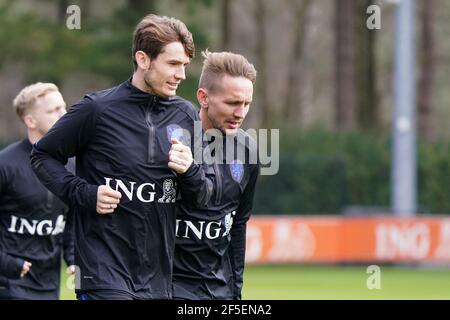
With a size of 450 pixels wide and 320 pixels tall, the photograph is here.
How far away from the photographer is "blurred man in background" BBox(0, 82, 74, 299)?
8625 mm

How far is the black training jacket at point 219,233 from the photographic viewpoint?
6969mm

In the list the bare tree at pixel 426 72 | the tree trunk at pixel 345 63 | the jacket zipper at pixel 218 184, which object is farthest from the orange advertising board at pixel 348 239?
the jacket zipper at pixel 218 184

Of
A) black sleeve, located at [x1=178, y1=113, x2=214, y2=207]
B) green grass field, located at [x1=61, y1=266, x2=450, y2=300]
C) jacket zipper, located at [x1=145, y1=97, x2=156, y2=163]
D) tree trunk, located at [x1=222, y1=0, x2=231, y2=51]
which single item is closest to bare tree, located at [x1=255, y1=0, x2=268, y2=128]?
tree trunk, located at [x1=222, y1=0, x2=231, y2=51]

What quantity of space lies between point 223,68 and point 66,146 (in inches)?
46.3

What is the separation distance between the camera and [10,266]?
837 centimetres

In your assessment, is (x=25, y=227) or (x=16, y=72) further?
(x=16, y=72)

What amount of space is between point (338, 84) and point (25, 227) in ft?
82.6

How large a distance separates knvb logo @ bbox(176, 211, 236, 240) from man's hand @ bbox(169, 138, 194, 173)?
2.83 feet

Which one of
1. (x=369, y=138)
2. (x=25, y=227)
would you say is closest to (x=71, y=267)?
(x=25, y=227)

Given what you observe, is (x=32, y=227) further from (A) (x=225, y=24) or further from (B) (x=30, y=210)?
(A) (x=225, y=24)

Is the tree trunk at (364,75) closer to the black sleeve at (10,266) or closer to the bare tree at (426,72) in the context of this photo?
the bare tree at (426,72)

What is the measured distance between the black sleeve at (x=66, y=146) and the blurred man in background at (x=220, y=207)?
0.84 metres
